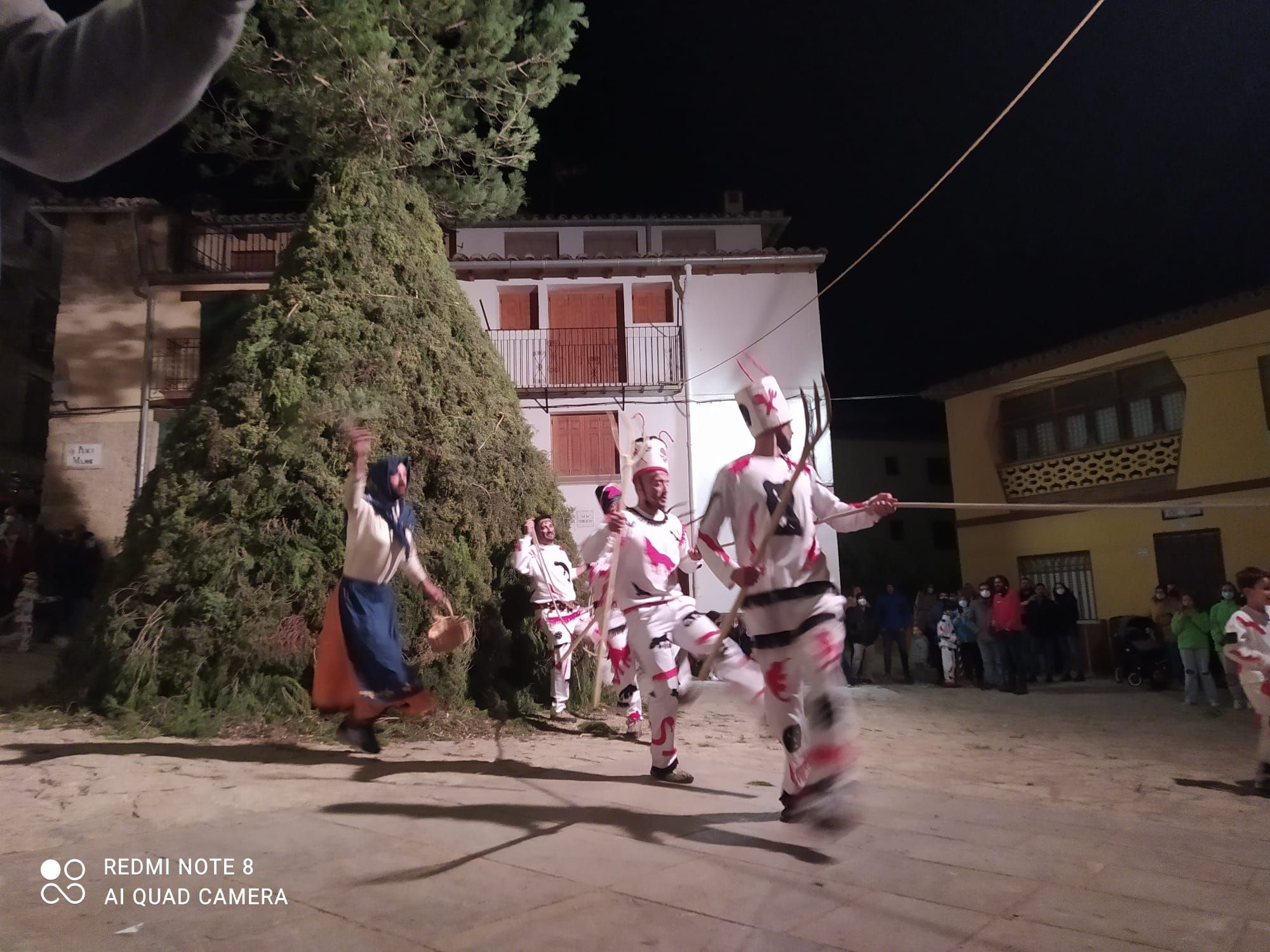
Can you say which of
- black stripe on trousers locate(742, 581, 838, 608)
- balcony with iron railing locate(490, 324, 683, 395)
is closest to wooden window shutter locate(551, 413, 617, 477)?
balcony with iron railing locate(490, 324, 683, 395)

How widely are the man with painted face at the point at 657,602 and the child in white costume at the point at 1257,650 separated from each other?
3831mm

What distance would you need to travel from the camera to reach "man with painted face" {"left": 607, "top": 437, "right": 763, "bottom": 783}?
5.16 m

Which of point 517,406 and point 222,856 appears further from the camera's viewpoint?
point 517,406

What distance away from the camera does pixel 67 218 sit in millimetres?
18016

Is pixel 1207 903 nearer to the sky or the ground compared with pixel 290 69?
nearer to the ground

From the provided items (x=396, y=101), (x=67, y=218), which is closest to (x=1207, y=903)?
(x=396, y=101)

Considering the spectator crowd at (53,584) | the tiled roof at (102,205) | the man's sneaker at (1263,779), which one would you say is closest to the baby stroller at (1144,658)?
the man's sneaker at (1263,779)

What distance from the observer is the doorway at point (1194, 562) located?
1449cm

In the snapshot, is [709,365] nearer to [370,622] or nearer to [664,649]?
[664,649]

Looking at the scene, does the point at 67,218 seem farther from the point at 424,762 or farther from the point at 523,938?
the point at 523,938

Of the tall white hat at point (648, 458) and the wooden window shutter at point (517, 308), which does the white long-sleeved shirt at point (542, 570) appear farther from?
the wooden window shutter at point (517, 308)

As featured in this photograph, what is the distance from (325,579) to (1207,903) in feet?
20.1

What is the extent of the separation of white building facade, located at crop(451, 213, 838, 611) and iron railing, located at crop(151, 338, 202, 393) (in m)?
6.17

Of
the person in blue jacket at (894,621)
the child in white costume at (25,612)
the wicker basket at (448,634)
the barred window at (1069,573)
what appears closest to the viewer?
the wicker basket at (448,634)
